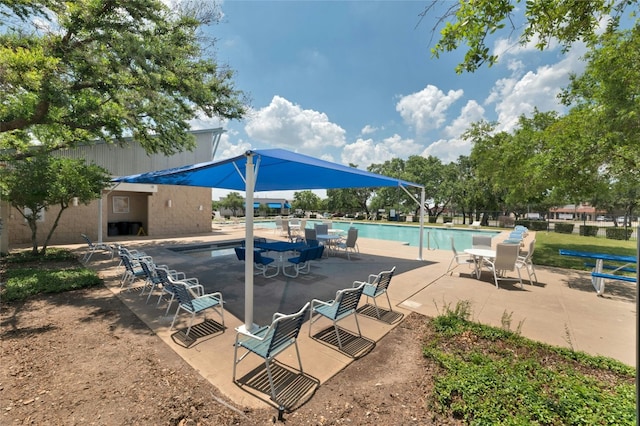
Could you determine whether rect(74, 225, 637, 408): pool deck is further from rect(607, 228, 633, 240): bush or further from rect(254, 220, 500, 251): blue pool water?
rect(607, 228, 633, 240): bush

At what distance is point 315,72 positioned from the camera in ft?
41.7

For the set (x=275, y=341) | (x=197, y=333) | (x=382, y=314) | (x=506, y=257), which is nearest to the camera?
(x=275, y=341)

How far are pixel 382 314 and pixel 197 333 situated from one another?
120 inches

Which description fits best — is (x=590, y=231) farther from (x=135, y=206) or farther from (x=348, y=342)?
(x=135, y=206)

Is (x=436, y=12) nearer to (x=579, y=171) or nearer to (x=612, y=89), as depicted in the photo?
(x=612, y=89)

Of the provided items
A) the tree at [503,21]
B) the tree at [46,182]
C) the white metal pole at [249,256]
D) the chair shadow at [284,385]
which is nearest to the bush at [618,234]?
the tree at [503,21]

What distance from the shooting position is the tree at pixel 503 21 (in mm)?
2688

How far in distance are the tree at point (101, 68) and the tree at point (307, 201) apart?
4785 cm

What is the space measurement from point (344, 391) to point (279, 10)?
33.3 ft

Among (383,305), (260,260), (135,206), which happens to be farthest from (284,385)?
(135,206)

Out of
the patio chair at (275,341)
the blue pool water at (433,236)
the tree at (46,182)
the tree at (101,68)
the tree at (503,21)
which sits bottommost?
the blue pool water at (433,236)

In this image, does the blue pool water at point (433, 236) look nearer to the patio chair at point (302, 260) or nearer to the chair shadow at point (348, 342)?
the patio chair at point (302, 260)

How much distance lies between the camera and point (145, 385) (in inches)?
110

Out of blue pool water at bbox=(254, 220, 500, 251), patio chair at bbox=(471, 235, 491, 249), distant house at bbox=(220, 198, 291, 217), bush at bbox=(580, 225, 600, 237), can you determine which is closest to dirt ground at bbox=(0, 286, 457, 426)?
patio chair at bbox=(471, 235, 491, 249)
